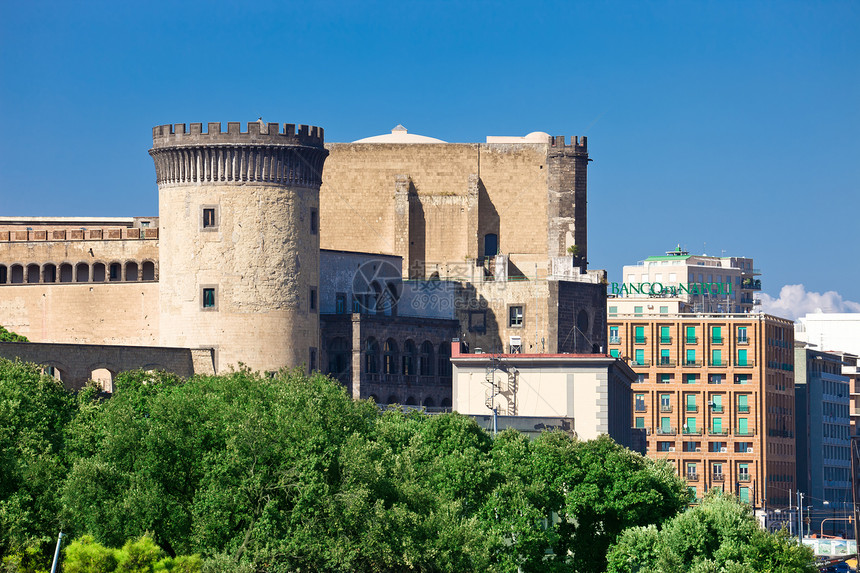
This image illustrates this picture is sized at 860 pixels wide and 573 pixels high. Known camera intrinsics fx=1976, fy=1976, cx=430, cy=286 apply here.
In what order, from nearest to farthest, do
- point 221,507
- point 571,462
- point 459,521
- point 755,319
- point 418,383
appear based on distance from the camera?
point 221,507
point 459,521
point 571,462
point 418,383
point 755,319

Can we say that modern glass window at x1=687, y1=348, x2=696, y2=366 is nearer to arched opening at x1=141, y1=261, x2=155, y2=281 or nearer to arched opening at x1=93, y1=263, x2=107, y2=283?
arched opening at x1=141, y1=261, x2=155, y2=281

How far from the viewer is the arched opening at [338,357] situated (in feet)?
377

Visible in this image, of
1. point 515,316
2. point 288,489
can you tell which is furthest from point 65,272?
point 288,489

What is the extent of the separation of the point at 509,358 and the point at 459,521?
38.9 meters

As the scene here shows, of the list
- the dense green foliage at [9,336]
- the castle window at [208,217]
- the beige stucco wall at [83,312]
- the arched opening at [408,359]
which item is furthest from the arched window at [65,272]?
the arched opening at [408,359]

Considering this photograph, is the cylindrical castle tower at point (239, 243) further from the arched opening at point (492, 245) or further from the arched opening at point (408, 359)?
the arched opening at point (492, 245)

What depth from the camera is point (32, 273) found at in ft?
373

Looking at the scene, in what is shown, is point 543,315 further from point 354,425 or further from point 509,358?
point 354,425

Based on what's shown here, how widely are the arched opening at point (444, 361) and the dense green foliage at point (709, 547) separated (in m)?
47.6

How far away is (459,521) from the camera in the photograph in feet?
237

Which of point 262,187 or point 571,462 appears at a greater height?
point 262,187

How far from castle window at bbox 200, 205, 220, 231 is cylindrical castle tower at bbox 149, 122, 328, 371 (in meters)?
0.05

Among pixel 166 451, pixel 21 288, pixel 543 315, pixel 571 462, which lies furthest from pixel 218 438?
pixel 543 315

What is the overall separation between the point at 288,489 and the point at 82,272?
162 ft
